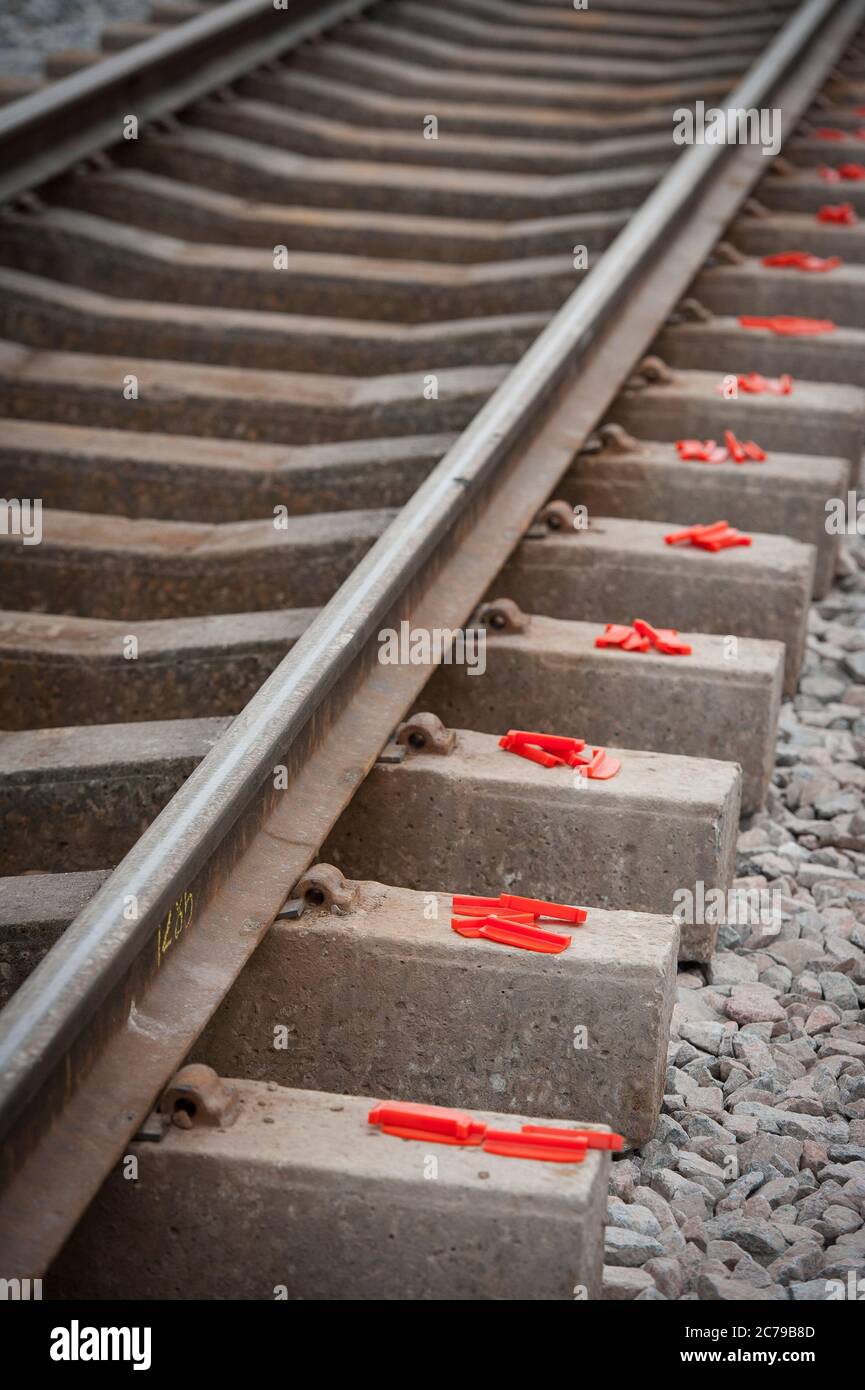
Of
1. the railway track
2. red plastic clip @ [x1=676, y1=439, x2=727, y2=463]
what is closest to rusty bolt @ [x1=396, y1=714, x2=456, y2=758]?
the railway track

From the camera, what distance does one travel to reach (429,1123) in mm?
2689

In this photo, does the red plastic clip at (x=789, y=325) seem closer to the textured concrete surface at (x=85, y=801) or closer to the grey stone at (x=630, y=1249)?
the textured concrete surface at (x=85, y=801)

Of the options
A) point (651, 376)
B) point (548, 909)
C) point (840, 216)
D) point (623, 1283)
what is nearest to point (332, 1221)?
point (623, 1283)

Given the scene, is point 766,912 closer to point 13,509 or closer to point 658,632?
point 658,632

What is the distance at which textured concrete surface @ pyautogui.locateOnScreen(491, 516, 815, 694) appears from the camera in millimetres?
4277

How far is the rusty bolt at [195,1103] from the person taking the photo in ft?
8.81

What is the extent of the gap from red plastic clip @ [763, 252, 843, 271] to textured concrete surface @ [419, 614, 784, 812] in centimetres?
269

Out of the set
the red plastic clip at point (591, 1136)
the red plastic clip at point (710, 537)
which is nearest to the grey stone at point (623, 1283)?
the red plastic clip at point (591, 1136)

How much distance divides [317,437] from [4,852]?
2.24m

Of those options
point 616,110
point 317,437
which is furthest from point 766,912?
point 616,110

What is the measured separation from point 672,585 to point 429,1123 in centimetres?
192

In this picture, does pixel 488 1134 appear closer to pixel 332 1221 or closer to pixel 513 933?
pixel 332 1221

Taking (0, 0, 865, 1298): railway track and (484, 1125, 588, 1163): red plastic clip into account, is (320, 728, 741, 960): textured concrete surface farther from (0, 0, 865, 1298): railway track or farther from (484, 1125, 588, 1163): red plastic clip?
(484, 1125, 588, 1163): red plastic clip

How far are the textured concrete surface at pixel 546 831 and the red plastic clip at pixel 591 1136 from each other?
2.52 ft
